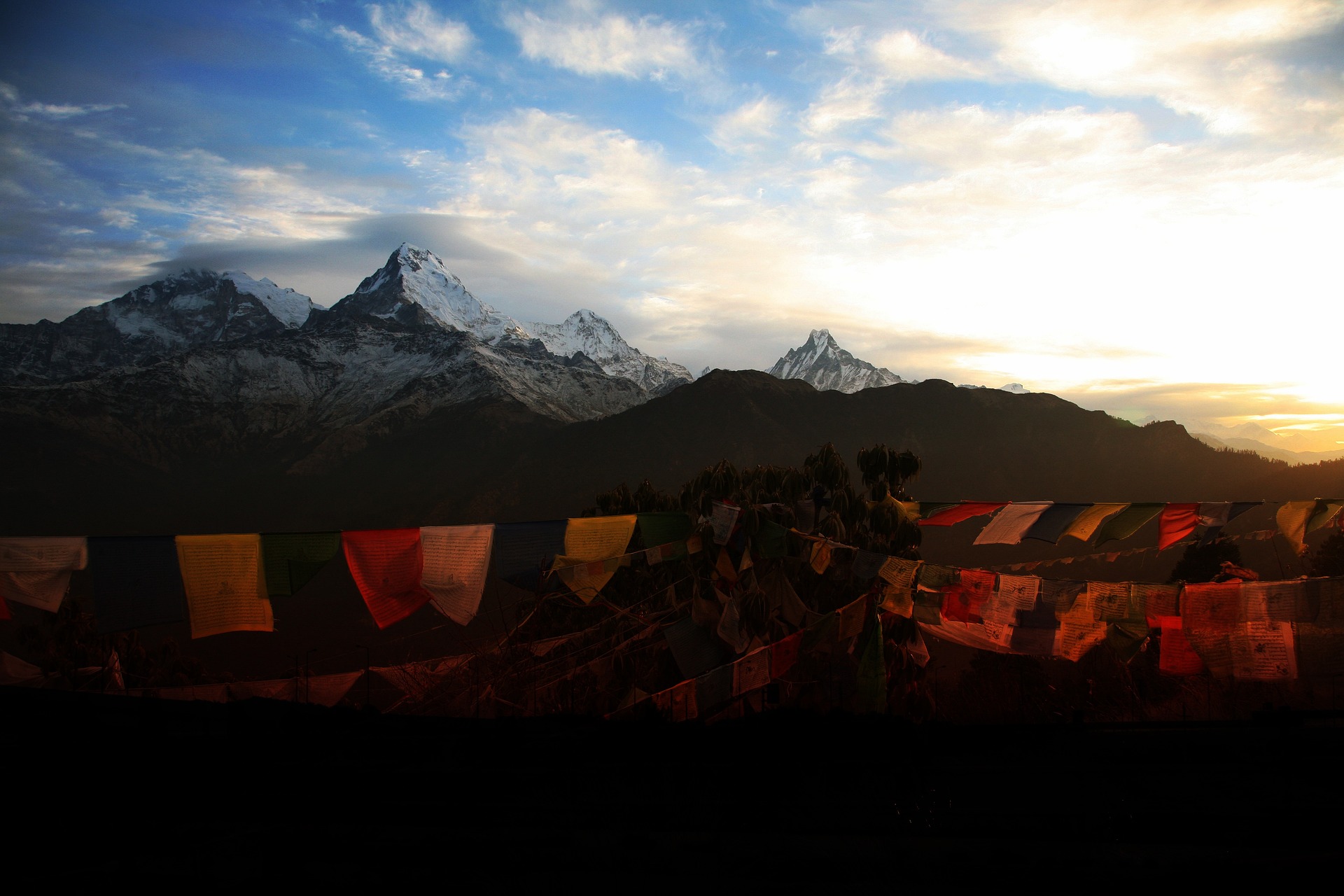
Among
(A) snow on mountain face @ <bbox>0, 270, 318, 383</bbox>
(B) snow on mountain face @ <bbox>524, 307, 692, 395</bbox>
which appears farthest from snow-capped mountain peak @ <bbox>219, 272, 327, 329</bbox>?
(B) snow on mountain face @ <bbox>524, 307, 692, 395</bbox>

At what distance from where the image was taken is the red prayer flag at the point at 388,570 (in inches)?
235

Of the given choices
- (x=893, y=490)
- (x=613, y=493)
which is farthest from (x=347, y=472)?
(x=893, y=490)

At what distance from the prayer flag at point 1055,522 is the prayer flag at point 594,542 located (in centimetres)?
384

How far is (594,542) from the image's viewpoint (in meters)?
6.75

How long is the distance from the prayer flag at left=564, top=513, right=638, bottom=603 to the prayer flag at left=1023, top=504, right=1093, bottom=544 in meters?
3.84

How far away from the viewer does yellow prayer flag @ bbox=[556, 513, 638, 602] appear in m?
6.66

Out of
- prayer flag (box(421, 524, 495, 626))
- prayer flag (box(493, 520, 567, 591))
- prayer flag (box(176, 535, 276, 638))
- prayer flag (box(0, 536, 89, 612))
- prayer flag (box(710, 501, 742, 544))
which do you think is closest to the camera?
prayer flag (box(0, 536, 89, 612))

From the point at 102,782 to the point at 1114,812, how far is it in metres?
4.72

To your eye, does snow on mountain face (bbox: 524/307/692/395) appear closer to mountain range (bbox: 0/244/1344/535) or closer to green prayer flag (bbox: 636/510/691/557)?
mountain range (bbox: 0/244/1344/535)

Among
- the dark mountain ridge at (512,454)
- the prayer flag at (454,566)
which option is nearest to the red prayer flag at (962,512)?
the prayer flag at (454,566)

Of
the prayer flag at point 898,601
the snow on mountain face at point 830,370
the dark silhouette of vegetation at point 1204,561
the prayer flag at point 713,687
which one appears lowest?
the dark silhouette of vegetation at point 1204,561

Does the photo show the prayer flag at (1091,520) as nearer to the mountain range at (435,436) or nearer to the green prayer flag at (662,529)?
the green prayer flag at (662,529)

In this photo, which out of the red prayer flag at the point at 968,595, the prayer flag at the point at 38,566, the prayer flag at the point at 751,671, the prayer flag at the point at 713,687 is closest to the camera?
the prayer flag at the point at 38,566

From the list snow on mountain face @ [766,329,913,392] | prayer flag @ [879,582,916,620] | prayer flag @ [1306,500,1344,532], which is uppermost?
snow on mountain face @ [766,329,913,392]
